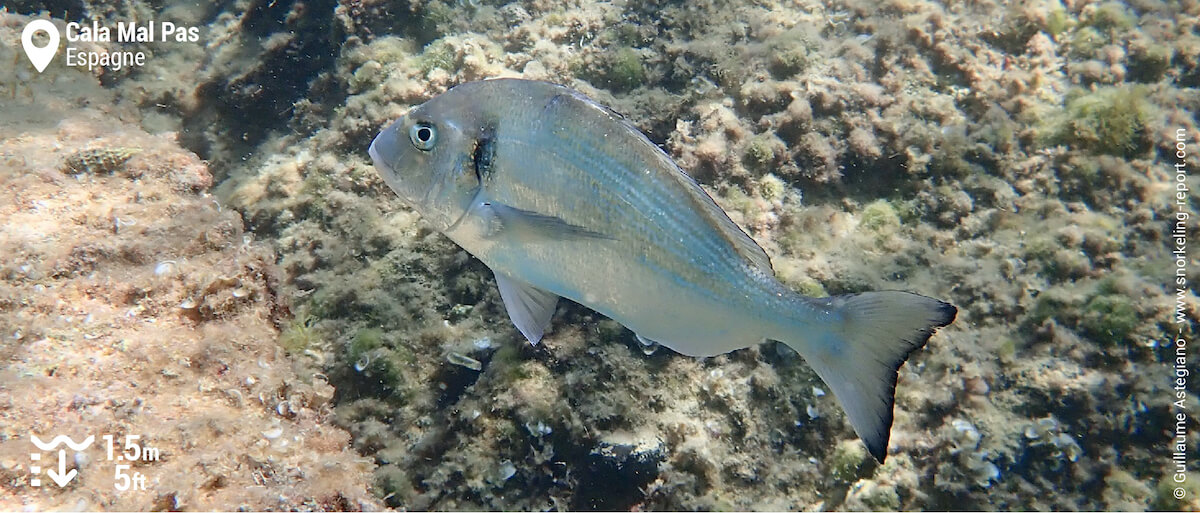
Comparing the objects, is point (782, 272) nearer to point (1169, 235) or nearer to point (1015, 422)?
point (1015, 422)

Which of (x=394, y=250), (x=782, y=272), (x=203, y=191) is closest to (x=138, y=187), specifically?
(x=203, y=191)

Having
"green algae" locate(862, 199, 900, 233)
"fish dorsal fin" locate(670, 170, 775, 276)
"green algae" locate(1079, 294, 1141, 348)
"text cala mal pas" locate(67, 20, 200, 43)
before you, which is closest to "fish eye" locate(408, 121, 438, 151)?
"fish dorsal fin" locate(670, 170, 775, 276)

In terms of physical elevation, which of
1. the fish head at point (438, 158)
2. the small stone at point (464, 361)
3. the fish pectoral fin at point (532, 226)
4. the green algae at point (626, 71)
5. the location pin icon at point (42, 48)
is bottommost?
the small stone at point (464, 361)

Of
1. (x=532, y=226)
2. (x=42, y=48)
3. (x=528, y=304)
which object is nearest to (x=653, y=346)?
(x=528, y=304)

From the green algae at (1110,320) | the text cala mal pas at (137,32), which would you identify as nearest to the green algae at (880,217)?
the green algae at (1110,320)

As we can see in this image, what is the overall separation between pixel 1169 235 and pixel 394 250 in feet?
16.8

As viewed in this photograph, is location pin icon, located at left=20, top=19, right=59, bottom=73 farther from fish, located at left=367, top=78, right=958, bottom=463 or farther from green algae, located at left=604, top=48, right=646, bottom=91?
fish, located at left=367, top=78, right=958, bottom=463

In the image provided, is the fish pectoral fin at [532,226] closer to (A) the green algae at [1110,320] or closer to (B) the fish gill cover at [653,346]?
(B) the fish gill cover at [653,346]

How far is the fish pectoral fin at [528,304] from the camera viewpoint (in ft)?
6.55

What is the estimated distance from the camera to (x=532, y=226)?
1.82 m

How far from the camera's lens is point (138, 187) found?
3.73m

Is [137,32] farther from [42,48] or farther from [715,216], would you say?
[715,216]

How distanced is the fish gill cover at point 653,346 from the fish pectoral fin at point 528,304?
2.71 ft

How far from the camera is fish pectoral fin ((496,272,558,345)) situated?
2.00 m
